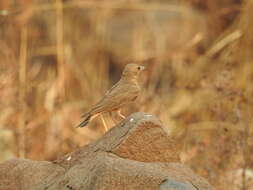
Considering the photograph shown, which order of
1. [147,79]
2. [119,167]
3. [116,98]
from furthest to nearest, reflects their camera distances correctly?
[147,79]
[116,98]
[119,167]

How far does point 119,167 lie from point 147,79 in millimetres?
4887

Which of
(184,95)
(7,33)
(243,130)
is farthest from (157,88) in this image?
(243,130)

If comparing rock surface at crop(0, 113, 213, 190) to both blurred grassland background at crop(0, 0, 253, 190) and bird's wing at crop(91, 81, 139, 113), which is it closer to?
bird's wing at crop(91, 81, 139, 113)

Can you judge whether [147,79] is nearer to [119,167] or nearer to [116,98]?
[116,98]

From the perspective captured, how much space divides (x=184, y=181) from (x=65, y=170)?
78 centimetres

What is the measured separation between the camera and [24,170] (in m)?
5.82

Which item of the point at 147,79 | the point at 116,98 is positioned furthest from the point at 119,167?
the point at 147,79

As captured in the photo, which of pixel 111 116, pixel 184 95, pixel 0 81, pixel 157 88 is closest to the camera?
pixel 111 116

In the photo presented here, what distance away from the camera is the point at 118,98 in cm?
611

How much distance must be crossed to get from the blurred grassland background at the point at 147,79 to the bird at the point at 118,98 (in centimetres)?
202

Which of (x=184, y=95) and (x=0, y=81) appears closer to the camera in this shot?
(x=0, y=81)

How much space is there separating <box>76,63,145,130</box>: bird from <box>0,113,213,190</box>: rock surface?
34cm

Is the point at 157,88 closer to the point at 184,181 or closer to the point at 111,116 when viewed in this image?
A: the point at 111,116

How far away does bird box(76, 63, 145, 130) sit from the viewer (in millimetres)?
6062
